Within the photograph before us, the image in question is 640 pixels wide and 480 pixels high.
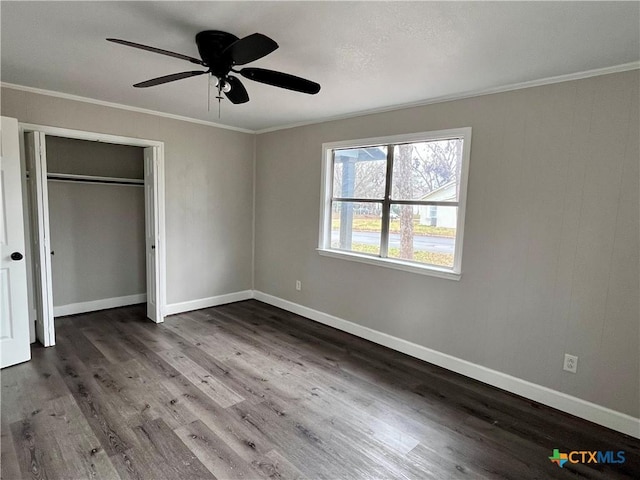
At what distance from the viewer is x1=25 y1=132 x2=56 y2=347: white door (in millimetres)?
3315

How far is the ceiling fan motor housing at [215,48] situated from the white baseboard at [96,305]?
3829mm

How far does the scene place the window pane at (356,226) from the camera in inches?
153

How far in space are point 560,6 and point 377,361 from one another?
2927 mm

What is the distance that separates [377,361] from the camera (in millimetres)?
3404

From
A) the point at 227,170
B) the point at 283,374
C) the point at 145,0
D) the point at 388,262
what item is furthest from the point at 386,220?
the point at 145,0

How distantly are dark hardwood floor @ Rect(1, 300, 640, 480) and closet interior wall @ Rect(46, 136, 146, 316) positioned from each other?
1.00m

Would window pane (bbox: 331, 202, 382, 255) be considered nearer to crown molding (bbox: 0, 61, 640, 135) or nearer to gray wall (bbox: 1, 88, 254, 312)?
crown molding (bbox: 0, 61, 640, 135)

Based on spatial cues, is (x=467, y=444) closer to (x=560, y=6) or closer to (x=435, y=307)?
(x=435, y=307)

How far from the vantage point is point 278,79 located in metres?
2.06

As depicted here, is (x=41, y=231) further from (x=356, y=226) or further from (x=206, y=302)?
(x=356, y=226)

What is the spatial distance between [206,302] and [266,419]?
2738mm

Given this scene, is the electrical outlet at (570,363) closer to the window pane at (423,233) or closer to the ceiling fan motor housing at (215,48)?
the window pane at (423,233)

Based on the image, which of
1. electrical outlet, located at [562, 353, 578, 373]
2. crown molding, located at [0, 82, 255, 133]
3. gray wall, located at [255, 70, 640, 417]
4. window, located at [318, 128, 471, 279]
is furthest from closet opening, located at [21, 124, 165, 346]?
electrical outlet, located at [562, 353, 578, 373]

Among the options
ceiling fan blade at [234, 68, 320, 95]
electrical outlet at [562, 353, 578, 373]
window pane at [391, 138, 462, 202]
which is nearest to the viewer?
ceiling fan blade at [234, 68, 320, 95]
